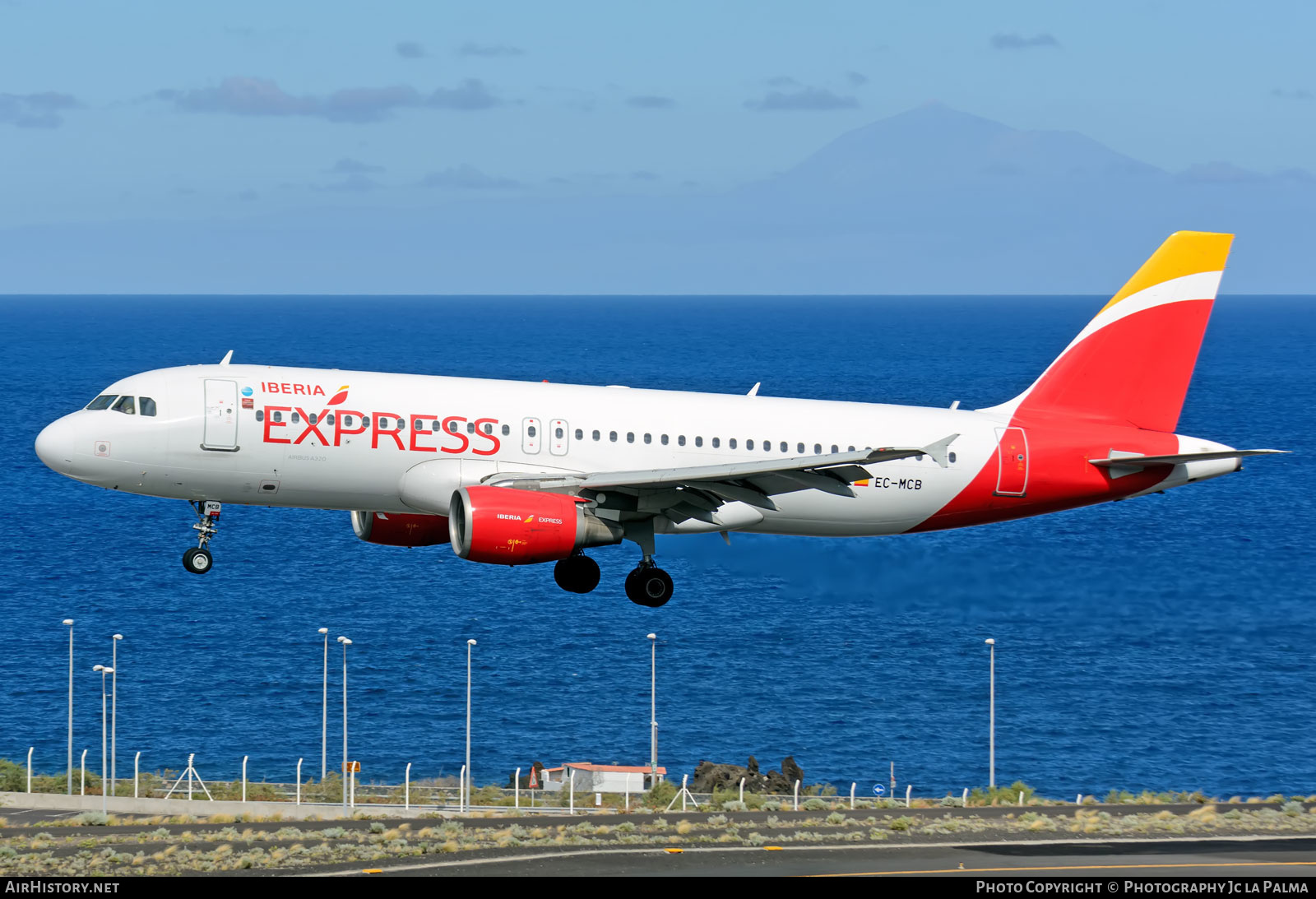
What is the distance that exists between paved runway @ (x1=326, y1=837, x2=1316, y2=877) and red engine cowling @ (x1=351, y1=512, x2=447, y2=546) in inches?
352

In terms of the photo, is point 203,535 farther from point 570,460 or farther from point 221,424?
point 570,460

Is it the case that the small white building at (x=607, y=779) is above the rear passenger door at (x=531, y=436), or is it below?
below

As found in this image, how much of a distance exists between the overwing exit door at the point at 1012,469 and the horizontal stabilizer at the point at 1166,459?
202 centimetres

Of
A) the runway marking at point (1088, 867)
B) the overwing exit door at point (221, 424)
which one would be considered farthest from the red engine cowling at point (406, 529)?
the runway marking at point (1088, 867)

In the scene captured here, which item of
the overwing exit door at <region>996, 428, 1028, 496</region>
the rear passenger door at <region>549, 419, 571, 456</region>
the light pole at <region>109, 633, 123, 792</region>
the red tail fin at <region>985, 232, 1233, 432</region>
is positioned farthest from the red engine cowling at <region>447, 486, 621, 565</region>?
the light pole at <region>109, 633, 123, 792</region>

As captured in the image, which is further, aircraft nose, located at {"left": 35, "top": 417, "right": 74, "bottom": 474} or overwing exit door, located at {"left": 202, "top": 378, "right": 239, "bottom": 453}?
overwing exit door, located at {"left": 202, "top": 378, "right": 239, "bottom": 453}

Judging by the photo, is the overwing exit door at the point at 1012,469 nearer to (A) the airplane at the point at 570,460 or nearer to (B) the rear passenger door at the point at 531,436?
(A) the airplane at the point at 570,460

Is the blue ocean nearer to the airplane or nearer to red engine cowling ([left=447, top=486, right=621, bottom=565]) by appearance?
the airplane

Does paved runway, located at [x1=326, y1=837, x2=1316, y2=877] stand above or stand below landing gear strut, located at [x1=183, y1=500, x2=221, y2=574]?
below

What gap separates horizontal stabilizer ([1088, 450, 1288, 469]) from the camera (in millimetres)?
44531

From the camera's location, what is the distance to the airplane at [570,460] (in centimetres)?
4066

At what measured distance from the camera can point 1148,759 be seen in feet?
331

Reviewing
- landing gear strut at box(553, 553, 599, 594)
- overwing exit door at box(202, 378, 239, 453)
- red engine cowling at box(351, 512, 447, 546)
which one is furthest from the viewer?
red engine cowling at box(351, 512, 447, 546)

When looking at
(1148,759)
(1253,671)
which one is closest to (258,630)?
(1148,759)
